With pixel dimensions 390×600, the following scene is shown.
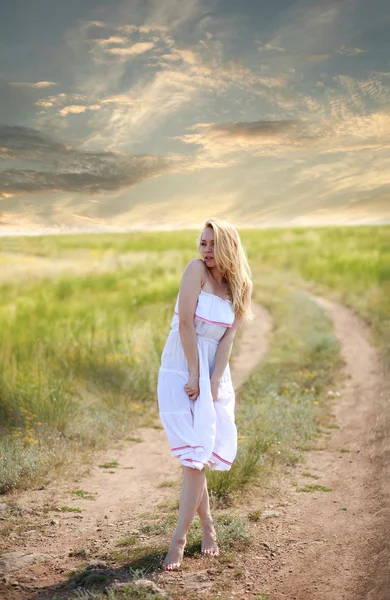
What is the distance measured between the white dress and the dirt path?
118 cm

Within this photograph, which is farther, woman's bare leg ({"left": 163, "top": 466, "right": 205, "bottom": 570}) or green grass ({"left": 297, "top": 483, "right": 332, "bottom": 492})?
green grass ({"left": 297, "top": 483, "right": 332, "bottom": 492})

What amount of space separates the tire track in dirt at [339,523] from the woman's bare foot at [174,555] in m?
0.50

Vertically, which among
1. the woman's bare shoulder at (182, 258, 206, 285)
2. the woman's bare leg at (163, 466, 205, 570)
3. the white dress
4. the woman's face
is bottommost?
the woman's bare leg at (163, 466, 205, 570)

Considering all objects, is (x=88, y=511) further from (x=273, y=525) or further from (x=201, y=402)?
(x=201, y=402)

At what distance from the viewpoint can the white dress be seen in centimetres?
438

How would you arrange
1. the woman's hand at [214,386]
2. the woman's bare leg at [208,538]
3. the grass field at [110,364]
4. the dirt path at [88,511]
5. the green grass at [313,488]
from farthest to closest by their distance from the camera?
the grass field at [110,364], the green grass at [313,488], the woman's bare leg at [208,538], the dirt path at [88,511], the woman's hand at [214,386]

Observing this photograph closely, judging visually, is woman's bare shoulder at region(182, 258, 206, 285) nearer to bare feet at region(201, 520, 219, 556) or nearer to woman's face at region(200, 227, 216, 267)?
woman's face at region(200, 227, 216, 267)

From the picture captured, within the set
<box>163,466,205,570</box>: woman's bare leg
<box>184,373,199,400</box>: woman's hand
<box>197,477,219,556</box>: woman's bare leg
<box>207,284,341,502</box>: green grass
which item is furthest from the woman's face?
<box>207,284,341,502</box>: green grass

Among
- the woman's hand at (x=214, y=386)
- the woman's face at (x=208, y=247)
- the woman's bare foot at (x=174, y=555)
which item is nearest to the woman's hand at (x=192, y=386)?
the woman's hand at (x=214, y=386)

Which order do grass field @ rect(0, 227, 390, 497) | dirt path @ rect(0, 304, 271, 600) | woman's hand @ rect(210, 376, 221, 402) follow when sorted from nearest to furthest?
woman's hand @ rect(210, 376, 221, 402) < dirt path @ rect(0, 304, 271, 600) < grass field @ rect(0, 227, 390, 497)

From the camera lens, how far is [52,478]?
6496mm

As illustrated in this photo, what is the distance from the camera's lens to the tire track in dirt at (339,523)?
4441mm

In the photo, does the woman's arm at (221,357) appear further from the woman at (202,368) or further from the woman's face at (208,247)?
the woman's face at (208,247)

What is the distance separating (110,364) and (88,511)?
440cm
